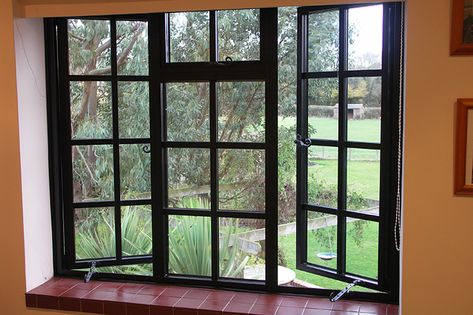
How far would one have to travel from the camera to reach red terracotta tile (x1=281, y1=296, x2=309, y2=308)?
2.72 meters

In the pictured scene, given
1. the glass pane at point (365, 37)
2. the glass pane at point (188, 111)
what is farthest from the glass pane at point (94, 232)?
the glass pane at point (365, 37)

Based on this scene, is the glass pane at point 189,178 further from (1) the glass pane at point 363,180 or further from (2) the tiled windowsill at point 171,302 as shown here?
(1) the glass pane at point 363,180

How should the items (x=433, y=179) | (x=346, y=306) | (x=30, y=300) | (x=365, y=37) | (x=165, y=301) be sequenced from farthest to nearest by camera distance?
(x=30, y=300) → (x=165, y=301) → (x=346, y=306) → (x=365, y=37) → (x=433, y=179)

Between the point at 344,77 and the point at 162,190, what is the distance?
44.0 inches

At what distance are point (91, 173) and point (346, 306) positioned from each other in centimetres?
151

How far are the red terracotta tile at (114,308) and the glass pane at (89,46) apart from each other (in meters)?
1.20

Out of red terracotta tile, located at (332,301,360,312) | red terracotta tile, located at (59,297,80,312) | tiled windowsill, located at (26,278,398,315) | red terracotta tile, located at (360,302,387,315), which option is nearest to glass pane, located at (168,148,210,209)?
tiled windowsill, located at (26,278,398,315)

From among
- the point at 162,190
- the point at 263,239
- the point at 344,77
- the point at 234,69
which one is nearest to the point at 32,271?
the point at 162,190

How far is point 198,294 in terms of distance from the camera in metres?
2.87

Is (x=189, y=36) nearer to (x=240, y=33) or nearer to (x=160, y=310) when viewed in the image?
(x=240, y=33)

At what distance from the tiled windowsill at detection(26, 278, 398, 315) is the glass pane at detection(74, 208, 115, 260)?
0.18 m

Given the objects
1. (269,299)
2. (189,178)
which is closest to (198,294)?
(269,299)

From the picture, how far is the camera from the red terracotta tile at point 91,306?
2809 mm

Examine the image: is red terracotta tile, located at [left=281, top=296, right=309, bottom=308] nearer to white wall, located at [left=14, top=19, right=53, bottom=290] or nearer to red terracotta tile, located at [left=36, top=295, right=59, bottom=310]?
red terracotta tile, located at [left=36, top=295, right=59, bottom=310]
